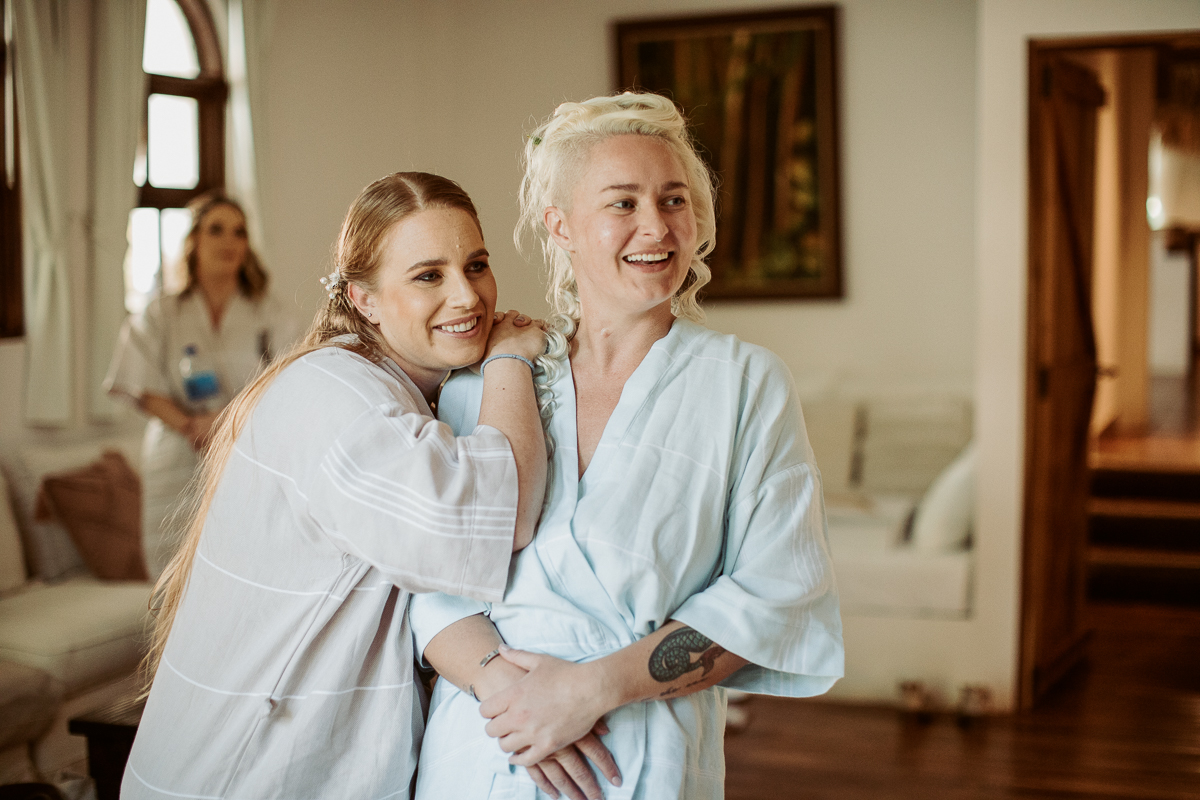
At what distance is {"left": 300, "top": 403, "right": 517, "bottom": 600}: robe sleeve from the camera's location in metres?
1.26

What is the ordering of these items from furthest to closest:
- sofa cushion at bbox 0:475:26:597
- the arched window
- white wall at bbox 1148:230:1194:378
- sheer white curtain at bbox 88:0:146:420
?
white wall at bbox 1148:230:1194:378
the arched window
sheer white curtain at bbox 88:0:146:420
sofa cushion at bbox 0:475:26:597

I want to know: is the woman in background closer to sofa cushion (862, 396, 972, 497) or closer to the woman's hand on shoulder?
the woman's hand on shoulder

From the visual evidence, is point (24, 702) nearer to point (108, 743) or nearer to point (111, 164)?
point (108, 743)

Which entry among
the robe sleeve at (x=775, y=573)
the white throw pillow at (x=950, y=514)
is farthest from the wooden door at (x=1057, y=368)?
the robe sleeve at (x=775, y=573)

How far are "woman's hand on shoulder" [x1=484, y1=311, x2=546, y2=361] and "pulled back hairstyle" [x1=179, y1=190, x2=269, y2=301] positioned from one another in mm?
2501

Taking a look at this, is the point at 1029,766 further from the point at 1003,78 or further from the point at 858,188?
the point at 858,188

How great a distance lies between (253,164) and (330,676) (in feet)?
12.2

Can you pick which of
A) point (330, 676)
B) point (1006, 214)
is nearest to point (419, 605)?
point (330, 676)

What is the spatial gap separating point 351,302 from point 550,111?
13.0 feet

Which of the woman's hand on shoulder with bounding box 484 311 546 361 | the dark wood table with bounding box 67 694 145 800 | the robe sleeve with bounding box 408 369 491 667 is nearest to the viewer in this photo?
the robe sleeve with bounding box 408 369 491 667

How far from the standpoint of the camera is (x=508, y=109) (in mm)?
5520

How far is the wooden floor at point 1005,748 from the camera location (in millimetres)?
3029

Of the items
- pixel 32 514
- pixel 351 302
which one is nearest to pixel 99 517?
pixel 32 514

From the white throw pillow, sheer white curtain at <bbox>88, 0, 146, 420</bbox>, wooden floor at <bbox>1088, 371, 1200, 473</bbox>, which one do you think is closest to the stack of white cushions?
the white throw pillow
